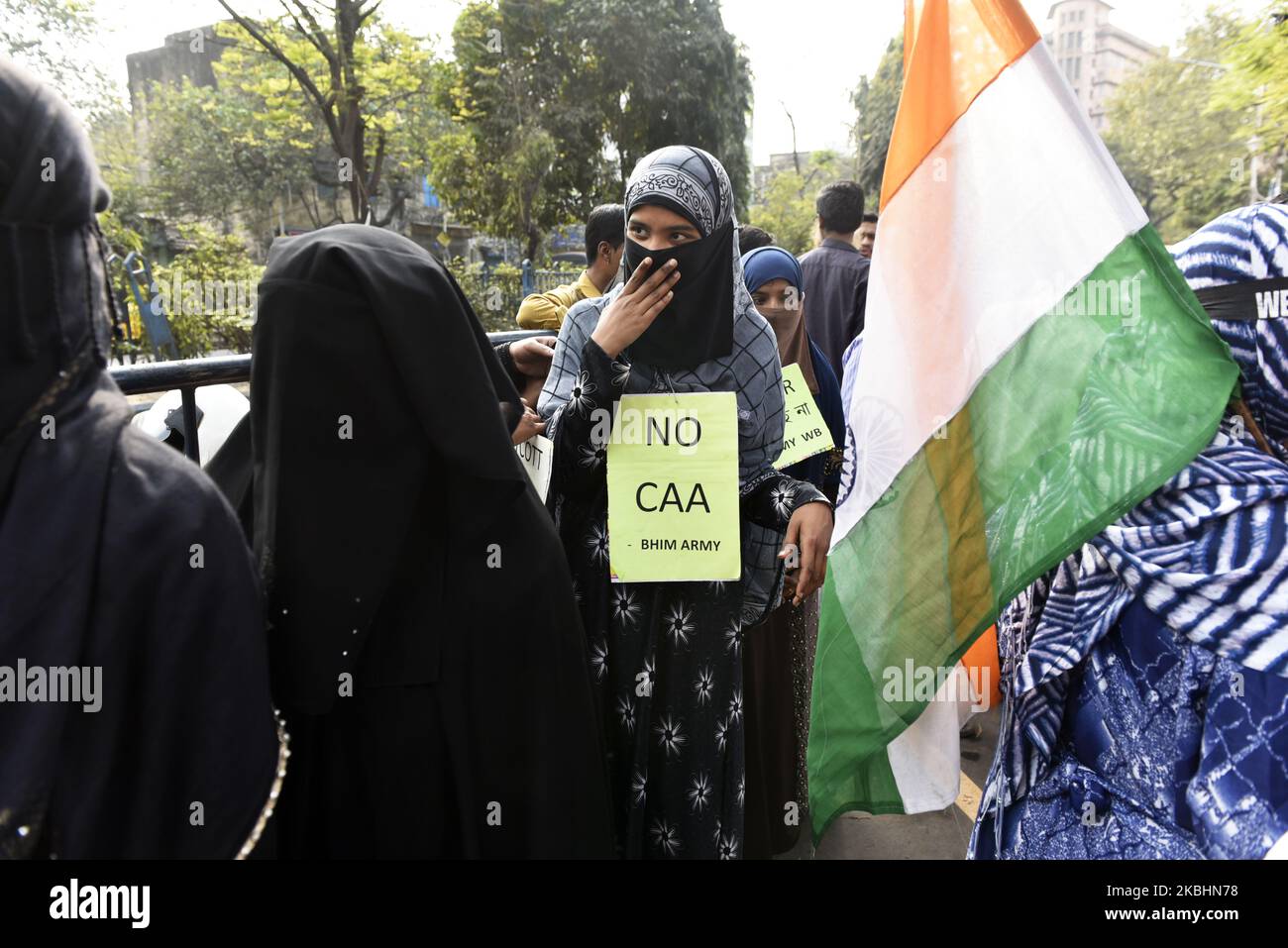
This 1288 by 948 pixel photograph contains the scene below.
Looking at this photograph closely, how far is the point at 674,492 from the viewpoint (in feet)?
6.32

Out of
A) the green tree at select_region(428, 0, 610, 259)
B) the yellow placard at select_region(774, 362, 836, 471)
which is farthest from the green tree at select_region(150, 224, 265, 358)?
the yellow placard at select_region(774, 362, 836, 471)

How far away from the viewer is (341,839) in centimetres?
139

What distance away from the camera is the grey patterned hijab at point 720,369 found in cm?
198

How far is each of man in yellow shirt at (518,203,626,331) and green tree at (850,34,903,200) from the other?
2301 cm

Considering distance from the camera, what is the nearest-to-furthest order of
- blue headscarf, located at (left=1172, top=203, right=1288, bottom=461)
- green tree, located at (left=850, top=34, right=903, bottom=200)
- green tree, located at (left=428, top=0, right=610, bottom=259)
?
1. blue headscarf, located at (left=1172, top=203, right=1288, bottom=461)
2. green tree, located at (left=428, top=0, right=610, bottom=259)
3. green tree, located at (left=850, top=34, right=903, bottom=200)

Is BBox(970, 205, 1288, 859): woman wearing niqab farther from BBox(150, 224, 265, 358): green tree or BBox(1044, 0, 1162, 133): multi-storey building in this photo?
BBox(1044, 0, 1162, 133): multi-storey building

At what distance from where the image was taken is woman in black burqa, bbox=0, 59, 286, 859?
1.00 meters

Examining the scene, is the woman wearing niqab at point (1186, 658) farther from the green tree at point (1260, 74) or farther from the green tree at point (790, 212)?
the green tree at point (790, 212)

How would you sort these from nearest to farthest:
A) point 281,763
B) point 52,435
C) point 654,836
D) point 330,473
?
1. point 52,435
2. point 281,763
3. point 330,473
4. point 654,836

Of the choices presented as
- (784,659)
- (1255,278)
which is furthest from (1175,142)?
(1255,278)

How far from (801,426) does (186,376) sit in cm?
174

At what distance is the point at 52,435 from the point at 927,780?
155 cm

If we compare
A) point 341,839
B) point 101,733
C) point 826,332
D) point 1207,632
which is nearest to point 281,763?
point 101,733
